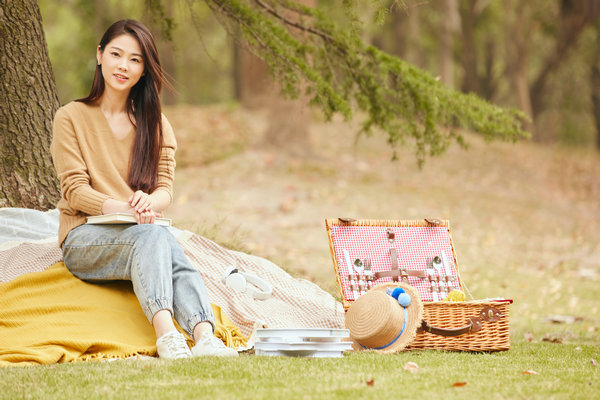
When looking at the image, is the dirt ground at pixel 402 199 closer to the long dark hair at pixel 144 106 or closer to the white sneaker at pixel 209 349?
the long dark hair at pixel 144 106

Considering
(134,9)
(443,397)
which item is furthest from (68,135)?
(134,9)

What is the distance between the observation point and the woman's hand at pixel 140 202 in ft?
10.9

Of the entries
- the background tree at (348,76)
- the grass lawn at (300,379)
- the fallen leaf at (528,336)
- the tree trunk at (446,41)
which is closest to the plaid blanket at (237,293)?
the grass lawn at (300,379)

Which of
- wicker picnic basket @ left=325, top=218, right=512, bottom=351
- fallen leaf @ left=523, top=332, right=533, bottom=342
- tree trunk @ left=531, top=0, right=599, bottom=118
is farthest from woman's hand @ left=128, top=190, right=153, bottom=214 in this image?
tree trunk @ left=531, top=0, right=599, bottom=118

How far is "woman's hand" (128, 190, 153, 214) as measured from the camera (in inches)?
131

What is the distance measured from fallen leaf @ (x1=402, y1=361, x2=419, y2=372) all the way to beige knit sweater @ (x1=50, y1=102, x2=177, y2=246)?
4.76 feet

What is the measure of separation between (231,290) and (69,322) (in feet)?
3.10

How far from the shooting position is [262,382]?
2.64m

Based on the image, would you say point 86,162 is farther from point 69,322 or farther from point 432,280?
point 432,280

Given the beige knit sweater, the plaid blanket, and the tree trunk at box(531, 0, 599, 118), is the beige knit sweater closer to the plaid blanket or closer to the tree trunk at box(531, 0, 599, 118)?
the plaid blanket

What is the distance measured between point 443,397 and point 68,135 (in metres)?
2.12

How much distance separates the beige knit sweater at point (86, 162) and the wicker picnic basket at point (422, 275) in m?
1.04

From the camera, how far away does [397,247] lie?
4129 mm

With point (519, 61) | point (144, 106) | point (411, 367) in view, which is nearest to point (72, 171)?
point (144, 106)
